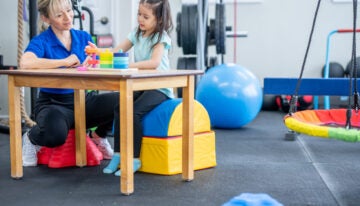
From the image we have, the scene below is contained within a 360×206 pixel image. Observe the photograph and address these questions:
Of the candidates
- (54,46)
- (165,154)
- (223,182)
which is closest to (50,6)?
(54,46)

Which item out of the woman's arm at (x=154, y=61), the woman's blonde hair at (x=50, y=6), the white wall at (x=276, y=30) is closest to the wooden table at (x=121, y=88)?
the woman's arm at (x=154, y=61)

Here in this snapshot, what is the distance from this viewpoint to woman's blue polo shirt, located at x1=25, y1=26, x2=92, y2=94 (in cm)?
243

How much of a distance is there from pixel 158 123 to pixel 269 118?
2.62 metres

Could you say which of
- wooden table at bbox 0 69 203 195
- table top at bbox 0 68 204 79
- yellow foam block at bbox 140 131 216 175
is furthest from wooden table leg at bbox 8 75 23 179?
yellow foam block at bbox 140 131 216 175

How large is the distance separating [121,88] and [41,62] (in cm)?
62

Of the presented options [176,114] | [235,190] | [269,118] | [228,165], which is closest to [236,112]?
[269,118]

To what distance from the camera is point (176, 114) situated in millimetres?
2418

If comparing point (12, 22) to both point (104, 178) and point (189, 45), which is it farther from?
point (104, 178)

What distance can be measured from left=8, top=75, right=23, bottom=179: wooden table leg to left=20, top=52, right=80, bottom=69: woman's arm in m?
0.11

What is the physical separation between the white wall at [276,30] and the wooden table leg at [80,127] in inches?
116

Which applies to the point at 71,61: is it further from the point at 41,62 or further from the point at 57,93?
the point at 57,93

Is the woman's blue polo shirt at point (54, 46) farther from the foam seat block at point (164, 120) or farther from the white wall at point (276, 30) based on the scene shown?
the white wall at point (276, 30)

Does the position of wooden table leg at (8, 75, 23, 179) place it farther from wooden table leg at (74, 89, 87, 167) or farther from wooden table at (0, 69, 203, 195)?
wooden table leg at (74, 89, 87, 167)

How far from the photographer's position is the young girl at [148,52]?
240 centimetres
